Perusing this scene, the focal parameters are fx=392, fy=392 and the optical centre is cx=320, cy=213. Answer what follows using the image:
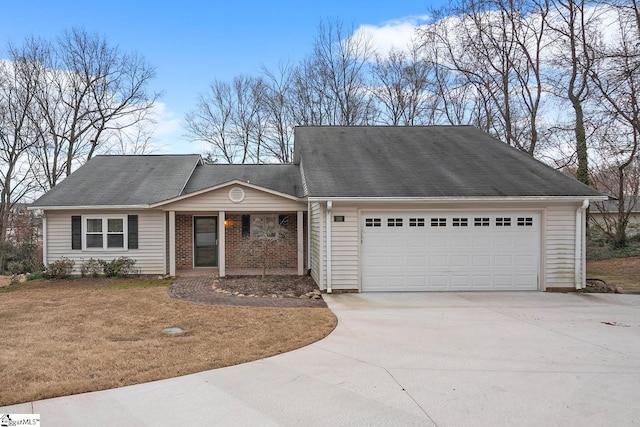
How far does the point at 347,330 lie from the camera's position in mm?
6230

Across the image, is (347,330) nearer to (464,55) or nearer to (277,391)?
(277,391)

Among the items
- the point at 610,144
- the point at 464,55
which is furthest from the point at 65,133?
the point at 610,144

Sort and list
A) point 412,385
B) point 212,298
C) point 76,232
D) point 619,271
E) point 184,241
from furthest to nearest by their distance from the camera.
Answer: point 619,271, point 184,241, point 76,232, point 212,298, point 412,385

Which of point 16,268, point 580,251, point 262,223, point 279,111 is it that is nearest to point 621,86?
point 580,251

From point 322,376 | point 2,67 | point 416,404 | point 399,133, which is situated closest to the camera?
point 416,404

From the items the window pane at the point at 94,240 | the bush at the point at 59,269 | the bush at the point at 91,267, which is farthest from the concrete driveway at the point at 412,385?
the bush at the point at 59,269

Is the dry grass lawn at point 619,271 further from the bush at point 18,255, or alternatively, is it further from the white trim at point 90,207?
the bush at point 18,255

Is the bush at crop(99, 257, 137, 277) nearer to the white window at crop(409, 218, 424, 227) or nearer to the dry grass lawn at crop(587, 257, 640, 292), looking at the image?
the white window at crop(409, 218, 424, 227)

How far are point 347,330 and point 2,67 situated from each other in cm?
2427

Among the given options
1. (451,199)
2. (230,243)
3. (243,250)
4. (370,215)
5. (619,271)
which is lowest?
(619,271)

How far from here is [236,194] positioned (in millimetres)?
11891

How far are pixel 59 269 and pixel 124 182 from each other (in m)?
3.51

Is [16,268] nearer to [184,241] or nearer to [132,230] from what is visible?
[132,230]

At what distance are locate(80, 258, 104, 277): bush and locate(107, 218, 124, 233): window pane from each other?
3.39 feet
